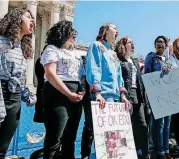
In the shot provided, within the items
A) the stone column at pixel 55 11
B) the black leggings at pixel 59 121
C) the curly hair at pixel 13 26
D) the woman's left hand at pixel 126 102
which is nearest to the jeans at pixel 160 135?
the woman's left hand at pixel 126 102

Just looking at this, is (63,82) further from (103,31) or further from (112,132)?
(103,31)

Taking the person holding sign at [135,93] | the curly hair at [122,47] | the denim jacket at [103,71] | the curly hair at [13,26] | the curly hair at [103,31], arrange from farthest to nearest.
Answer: the curly hair at [122,47]
the person holding sign at [135,93]
the curly hair at [103,31]
the denim jacket at [103,71]
the curly hair at [13,26]

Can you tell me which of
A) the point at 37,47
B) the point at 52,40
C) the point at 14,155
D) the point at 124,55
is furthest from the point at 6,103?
the point at 37,47

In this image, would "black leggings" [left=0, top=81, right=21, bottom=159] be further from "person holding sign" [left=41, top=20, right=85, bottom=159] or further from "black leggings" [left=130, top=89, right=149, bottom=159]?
"black leggings" [left=130, top=89, right=149, bottom=159]

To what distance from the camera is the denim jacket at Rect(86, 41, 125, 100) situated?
3479mm

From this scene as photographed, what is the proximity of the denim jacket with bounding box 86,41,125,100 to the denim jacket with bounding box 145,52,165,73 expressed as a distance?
1.10m

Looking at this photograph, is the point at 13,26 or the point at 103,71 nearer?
the point at 13,26

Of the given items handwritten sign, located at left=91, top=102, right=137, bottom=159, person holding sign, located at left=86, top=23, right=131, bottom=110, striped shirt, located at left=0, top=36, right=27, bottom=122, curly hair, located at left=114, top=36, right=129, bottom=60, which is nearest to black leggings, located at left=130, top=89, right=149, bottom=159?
curly hair, located at left=114, top=36, right=129, bottom=60

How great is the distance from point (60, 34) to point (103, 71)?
65 cm

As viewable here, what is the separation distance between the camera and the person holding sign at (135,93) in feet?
13.9

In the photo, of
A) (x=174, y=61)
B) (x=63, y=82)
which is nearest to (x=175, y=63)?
(x=174, y=61)

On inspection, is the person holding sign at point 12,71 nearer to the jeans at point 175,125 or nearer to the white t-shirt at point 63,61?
the white t-shirt at point 63,61

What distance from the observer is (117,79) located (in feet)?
12.3

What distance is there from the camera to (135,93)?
436cm
